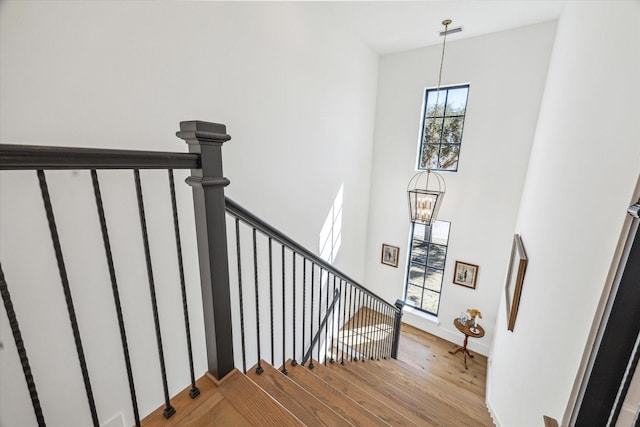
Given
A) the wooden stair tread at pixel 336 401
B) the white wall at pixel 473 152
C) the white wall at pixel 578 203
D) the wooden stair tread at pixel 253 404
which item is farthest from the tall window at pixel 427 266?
the wooden stair tread at pixel 253 404

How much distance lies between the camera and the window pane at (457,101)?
410 cm

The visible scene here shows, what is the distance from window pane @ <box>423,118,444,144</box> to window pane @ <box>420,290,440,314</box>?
2.79 metres

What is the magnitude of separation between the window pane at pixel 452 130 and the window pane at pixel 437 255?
72.9 inches

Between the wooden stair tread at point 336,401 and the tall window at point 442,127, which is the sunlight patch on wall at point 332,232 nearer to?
the tall window at point 442,127

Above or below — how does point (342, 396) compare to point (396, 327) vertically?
above

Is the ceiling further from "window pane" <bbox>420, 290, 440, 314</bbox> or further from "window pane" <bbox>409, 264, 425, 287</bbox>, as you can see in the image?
"window pane" <bbox>420, 290, 440, 314</bbox>

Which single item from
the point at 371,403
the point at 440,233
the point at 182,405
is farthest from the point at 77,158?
the point at 440,233

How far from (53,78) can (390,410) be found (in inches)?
117

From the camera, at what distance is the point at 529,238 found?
8.18 feet

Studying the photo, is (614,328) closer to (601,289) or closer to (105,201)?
(601,289)

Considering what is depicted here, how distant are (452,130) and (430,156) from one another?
0.52m

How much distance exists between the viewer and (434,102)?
14.3ft

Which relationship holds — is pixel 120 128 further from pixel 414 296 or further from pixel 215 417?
pixel 414 296

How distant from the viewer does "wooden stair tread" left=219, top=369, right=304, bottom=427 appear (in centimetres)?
97
